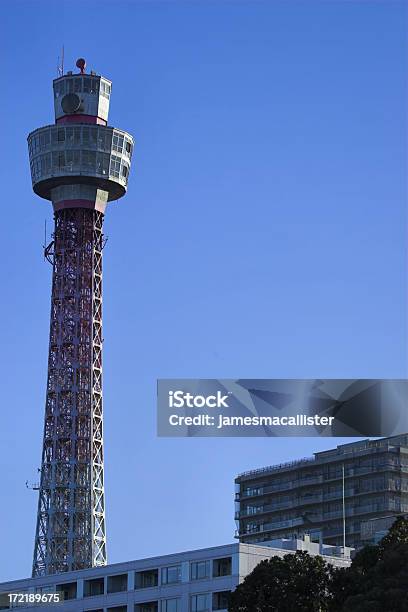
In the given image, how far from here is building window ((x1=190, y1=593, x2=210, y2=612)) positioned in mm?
141250

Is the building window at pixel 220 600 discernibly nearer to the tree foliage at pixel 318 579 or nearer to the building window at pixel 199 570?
the building window at pixel 199 570

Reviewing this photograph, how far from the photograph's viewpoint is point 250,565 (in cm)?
13850

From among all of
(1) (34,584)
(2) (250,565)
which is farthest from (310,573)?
(1) (34,584)

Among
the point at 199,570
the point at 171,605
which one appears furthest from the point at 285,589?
the point at 171,605

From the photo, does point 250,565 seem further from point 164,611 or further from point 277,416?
point 277,416

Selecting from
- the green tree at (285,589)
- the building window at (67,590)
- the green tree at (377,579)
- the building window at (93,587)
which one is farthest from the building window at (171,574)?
the green tree at (377,579)

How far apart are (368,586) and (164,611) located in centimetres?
4589

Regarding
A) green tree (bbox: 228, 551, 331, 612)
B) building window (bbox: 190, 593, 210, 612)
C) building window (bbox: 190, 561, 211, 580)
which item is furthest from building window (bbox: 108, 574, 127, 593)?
green tree (bbox: 228, 551, 331, 612)

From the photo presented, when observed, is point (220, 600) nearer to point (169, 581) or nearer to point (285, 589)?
point (169, 581)

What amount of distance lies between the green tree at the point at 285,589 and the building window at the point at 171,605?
99.8ft

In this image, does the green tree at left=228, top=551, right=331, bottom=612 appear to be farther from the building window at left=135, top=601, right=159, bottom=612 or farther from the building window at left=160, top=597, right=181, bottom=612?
the building window at left=135, top=601, right=159, bottom=612

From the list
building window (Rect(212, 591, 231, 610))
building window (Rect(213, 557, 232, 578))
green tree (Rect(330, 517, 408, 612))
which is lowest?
green tree (Rect(330, 517, 408, 612))

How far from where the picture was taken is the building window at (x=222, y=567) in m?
140

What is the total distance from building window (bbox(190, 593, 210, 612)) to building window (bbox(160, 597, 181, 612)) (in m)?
1.56
